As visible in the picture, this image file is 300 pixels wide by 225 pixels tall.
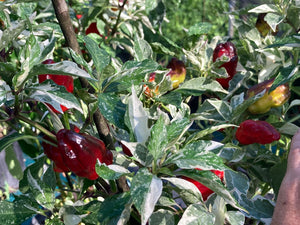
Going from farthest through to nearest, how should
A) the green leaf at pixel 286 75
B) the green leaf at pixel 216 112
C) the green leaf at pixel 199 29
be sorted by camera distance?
the green leaf at pixel 199 29 → the green leaf at pixel 216 112 → the green leaf at pixel 286 75

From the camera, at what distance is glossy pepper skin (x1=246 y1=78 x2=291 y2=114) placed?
0.81 m

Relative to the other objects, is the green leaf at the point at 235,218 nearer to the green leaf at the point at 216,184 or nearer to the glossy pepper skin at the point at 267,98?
the green leaf at the point at 216,184

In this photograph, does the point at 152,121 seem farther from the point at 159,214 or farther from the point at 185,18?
the point at 185,18

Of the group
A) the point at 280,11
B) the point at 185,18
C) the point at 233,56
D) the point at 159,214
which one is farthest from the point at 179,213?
the point at 185,18

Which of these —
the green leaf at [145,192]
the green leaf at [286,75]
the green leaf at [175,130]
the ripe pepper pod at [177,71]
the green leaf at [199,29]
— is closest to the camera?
the green leaf at [145,192]

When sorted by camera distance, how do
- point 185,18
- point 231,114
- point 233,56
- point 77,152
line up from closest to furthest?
1. point 77,152
2. point 231,114
3. point 233,56
4. point 185,18

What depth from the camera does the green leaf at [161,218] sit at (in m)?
0.61

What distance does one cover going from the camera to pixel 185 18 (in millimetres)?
4277

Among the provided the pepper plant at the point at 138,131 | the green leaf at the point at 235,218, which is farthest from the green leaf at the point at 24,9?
the green leaf at the point at 235,218

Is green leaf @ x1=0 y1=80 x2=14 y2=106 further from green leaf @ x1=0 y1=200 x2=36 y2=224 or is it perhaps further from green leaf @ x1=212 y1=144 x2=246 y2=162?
green leaf @ x1=212 y1=144 x2=246 y2=162

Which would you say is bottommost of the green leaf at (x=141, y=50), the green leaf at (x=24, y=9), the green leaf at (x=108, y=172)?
the green leaf at (x=108, y=172)

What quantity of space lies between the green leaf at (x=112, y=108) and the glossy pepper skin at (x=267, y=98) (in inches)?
13.7

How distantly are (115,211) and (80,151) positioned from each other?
100 mm

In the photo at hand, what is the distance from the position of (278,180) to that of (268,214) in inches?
3.1
